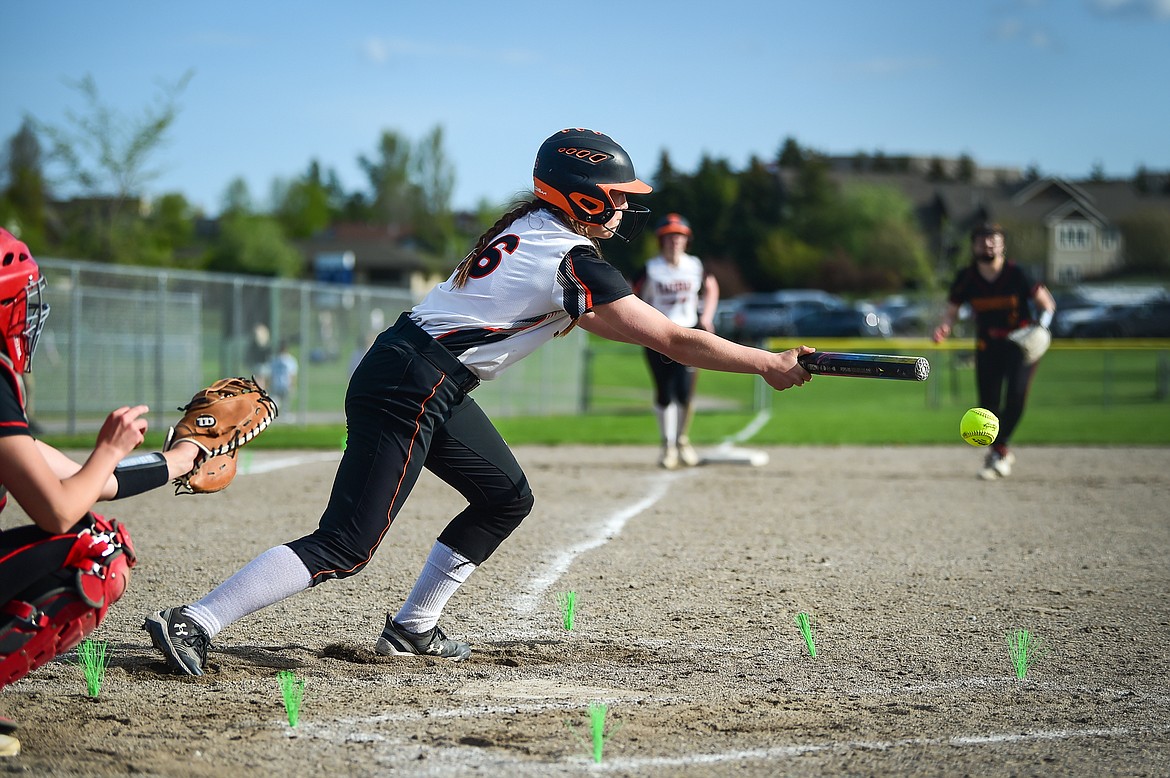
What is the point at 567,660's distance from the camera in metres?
4.54

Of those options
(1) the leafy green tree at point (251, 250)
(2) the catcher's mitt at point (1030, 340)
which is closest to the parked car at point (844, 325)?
(2) the catcher's mitt at point (1030, 340)

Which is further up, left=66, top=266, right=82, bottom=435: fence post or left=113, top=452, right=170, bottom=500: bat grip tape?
left=113, top=452, right=170, bottom=500: bat grip tape

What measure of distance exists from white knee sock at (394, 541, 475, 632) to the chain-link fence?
12.2 metres

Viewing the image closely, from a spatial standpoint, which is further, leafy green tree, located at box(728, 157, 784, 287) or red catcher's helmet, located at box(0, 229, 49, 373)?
leafy green tree, located at box(728, 157, 784, 287)

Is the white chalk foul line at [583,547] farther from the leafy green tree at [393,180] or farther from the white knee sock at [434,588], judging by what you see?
the leafy green tree at [393,180]

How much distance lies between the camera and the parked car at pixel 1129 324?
1628 inches

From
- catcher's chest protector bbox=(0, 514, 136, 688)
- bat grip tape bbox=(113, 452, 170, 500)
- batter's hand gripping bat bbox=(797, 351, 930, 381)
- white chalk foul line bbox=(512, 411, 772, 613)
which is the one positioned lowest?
white chalk foul line bbox=(512, 411, 772, 613)

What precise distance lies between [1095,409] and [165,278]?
1899cm

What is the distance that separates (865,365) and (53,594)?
2.77 m

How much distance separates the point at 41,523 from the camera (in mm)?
3199

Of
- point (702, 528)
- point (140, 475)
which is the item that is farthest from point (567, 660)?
point (702, 528)

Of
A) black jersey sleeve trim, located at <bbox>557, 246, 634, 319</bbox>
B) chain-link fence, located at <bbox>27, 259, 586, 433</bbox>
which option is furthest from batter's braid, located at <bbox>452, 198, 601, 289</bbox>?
chain-link fence, located at <bbox>27, 259, 586, 433</bbox>

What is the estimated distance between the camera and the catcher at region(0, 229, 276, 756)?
122 inches

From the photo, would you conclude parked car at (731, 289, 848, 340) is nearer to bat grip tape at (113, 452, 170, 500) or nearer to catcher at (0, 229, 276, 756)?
bat grip tape at (113, 452, 170, 500)
